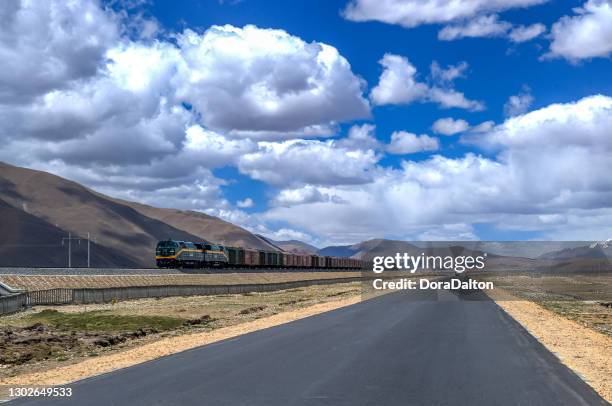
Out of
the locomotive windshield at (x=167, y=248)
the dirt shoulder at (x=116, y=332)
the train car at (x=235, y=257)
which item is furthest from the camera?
Result: the train car at (x=235, y=257)

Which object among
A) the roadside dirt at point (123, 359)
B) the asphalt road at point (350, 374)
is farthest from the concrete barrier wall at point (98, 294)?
the asphalt road at point (350, 374)

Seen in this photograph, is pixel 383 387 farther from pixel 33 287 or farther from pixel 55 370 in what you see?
pixel 33 287

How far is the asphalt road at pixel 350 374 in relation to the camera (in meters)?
12.7

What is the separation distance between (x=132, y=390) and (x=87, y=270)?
5258cm

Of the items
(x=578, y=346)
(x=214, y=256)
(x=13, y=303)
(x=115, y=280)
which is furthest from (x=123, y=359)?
(x=214, y=256)

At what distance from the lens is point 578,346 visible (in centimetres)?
2331

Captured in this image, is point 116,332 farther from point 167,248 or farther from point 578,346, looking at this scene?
point 167,248

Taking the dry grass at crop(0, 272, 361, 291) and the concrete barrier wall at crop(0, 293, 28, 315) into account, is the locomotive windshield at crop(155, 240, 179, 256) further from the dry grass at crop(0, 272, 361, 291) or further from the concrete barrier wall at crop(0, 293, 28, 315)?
the concrete barrier wall at crop(0, 293, 28, 315)

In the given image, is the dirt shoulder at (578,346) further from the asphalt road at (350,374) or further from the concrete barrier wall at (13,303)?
the concrete barrier wall at (13,303)

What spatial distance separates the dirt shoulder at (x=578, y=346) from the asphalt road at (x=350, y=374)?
437 millimetres

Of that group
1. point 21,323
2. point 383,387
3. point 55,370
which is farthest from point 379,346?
point 21,323

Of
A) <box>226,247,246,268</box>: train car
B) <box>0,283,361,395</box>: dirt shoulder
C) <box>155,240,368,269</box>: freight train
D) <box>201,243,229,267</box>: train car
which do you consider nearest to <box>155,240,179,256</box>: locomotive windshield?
<box>155,240,368,269</box>: freight train

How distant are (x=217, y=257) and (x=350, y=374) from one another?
7939 centimetres

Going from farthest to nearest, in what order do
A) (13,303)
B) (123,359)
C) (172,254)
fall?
1. (172,254)
2. (13,303)
3. (123,359)
